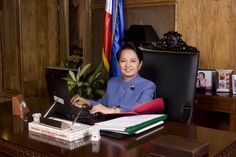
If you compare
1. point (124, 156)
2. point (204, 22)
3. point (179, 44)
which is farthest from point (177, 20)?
point (124, 156)

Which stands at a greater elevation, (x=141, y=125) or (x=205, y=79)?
(x=205, y=79)

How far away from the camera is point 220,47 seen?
3150mm

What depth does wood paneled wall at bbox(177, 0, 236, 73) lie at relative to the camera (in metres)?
3.09

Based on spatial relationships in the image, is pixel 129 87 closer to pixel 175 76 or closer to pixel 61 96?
pixel 175 76

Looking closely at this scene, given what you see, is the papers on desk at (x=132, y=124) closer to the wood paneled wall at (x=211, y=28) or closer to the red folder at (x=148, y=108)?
the red folder at (x=148, y=108)

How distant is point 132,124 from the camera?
1549mm

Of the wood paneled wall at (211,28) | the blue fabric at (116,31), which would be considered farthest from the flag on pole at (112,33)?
the wood paneled wall at (211,28)

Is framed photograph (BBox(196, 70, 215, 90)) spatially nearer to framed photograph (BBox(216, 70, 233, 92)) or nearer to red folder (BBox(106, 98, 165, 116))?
framed photograph (BBox(216, 70, 233, 92))

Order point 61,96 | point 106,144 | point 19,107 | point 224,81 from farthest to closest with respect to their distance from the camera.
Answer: point 224,81 → point 19,107 → point 61,96 → point 106,144

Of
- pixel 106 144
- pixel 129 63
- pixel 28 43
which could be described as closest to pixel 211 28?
pixel 129 63

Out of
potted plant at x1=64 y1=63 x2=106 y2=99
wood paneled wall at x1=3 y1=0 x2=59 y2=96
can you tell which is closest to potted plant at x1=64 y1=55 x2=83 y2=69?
wood paneled wall at x1=3 y1=0 x2=59 y2=96

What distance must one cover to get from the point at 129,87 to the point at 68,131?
0.78 m

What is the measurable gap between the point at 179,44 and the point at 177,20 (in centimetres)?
86

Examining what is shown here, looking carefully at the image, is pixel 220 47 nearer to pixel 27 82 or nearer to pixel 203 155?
pixel 203 155
